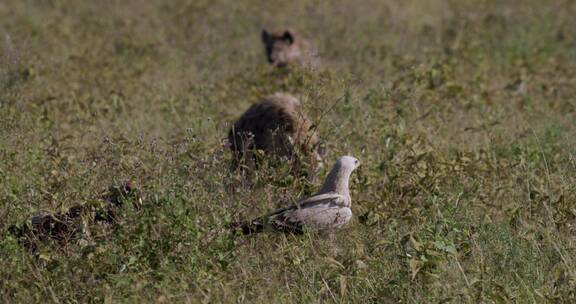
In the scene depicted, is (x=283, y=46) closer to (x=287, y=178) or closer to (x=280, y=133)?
(x=280, y=133)

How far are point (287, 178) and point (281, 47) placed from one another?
21.9ft

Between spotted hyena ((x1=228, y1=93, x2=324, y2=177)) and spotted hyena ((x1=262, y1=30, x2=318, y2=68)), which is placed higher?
spotted hyena ((x1=228, y1=93, x2=324, y2=177))

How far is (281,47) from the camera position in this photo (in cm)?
1313

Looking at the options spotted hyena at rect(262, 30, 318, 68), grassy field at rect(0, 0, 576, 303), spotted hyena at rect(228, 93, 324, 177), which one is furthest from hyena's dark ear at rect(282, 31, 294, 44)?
spotted hyena at rect(228, 93, 324, 177)

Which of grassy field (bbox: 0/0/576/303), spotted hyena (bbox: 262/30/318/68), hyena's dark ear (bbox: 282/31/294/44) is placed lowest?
spotted hyena (bbox: 262/30/318/68)

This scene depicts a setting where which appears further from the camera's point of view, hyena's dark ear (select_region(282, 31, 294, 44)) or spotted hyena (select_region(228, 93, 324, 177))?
hyena's dark ear (select_region(282, 31, 294, 44))

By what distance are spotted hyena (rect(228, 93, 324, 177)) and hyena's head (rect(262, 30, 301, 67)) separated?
4264mm

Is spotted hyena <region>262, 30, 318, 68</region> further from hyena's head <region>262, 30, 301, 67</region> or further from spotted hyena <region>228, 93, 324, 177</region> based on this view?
spotted hyena <region>228, 93, 324, 177</region>

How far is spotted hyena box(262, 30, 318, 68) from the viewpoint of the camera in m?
13.0

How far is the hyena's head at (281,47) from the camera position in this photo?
13.0 meters

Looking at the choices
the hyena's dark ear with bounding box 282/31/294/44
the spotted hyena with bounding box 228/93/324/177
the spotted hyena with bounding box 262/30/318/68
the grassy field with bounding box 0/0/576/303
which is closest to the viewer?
the grassy field with bounding box 0/0/576/303

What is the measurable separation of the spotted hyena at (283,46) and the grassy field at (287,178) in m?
0.42

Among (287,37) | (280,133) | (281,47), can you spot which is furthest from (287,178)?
(287,37)

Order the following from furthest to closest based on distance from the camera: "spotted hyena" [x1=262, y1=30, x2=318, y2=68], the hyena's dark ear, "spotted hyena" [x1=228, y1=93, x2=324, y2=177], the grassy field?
1. the hyena's dark ear
2. "spotted hyena" [x1=262, y1=30, x2=318, y2=68]
3. "spotted hyena" [x1=228, y1=93, x2=324, y2=177]
4. the grassy field
